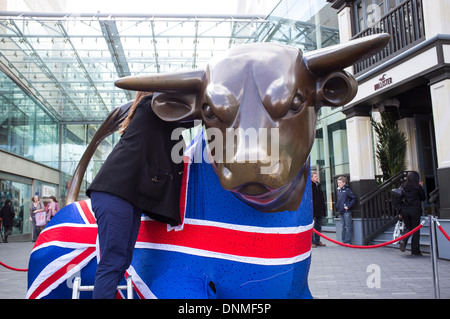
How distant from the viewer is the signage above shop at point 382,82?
9.73m

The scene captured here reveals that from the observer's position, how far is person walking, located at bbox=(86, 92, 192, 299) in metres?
1.84

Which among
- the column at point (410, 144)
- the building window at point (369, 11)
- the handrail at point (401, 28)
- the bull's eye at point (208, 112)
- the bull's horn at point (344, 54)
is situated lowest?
→ the bull's eye at point (208, 112)

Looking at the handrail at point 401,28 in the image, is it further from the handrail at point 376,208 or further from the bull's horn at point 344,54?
the bull's horn at point 344,54

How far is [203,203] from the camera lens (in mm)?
1950

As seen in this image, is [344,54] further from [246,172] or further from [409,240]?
[409,240]

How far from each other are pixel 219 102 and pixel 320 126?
14.3m

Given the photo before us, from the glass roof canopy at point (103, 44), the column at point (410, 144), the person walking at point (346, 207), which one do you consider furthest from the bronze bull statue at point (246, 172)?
the glass roof canopy at point (103, 44)

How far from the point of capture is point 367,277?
20.8 ft

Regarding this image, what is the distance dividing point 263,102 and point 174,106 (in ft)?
1.50

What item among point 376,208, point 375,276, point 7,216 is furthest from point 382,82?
point 7,216

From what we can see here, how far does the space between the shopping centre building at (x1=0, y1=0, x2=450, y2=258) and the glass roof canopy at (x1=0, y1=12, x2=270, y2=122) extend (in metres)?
0.05

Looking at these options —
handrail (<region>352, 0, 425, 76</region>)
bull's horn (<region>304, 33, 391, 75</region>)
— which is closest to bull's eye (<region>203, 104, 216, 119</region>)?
bull's horn (<region>304, 33, 391, 75</region>)

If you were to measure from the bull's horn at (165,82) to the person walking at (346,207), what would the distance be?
31.6 ft

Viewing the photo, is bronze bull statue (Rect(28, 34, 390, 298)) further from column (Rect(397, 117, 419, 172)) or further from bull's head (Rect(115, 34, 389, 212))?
column (Rect(397, 117, 419, 172))
